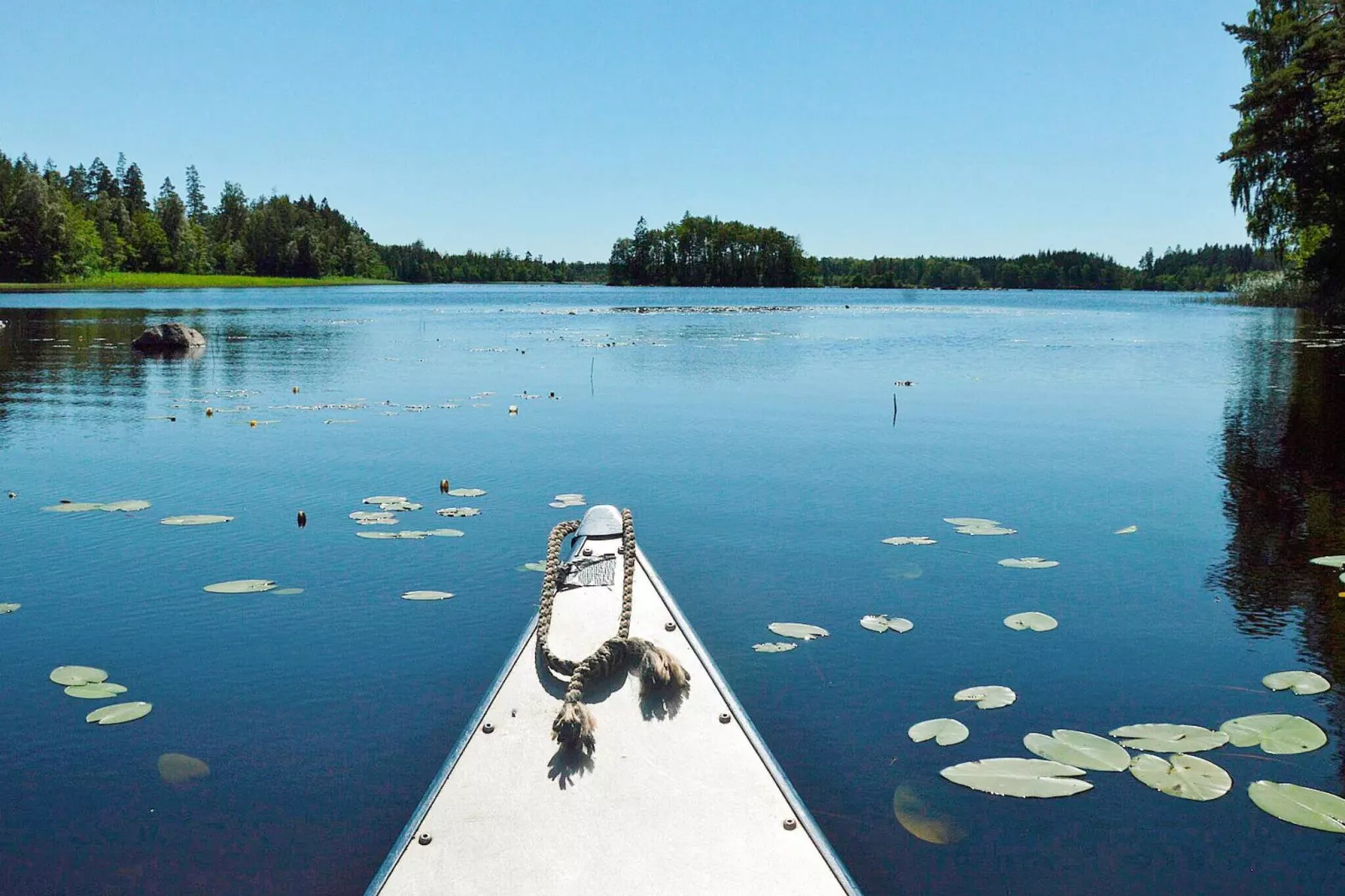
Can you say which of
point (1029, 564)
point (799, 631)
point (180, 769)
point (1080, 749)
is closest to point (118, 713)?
point (180, 769)

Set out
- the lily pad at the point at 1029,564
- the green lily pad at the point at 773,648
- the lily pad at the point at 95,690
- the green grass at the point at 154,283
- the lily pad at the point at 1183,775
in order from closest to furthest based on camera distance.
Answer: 1. the lily pad at the point at 1183,775
2. the lily pad at the point at 95,690
3. the green lily pad at the point at 773,648
4. the lily pad at the point at 1029,564
5. the green grass at the point at 154,283

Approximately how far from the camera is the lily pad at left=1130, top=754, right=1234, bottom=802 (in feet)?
14.3

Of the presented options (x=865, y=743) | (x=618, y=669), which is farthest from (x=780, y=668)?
(x=618, y=669)

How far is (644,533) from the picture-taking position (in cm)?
884

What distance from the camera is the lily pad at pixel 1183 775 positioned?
436cm

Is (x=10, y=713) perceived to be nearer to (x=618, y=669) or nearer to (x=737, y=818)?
(x=618, y=669)

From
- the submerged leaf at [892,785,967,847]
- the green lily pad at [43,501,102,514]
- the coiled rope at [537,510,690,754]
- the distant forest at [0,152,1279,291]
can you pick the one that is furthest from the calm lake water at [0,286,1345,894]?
the distant forest at [0,152,1279,291]

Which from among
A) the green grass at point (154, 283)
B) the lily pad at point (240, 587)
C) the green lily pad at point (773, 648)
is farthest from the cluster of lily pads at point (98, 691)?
the green grass at point (154, 283)

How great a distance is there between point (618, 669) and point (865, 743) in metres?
1.33

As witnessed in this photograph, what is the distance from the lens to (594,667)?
443cm

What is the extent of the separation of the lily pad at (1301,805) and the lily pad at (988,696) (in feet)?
3.89

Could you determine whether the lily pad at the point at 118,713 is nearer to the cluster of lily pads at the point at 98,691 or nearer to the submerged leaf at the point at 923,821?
the cluster of lily pads at the point at 98,691

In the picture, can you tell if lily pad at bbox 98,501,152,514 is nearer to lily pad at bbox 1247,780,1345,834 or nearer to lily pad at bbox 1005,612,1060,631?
lily pad at bbox 1005,612,1060,631

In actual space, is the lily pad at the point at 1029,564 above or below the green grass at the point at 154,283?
below
